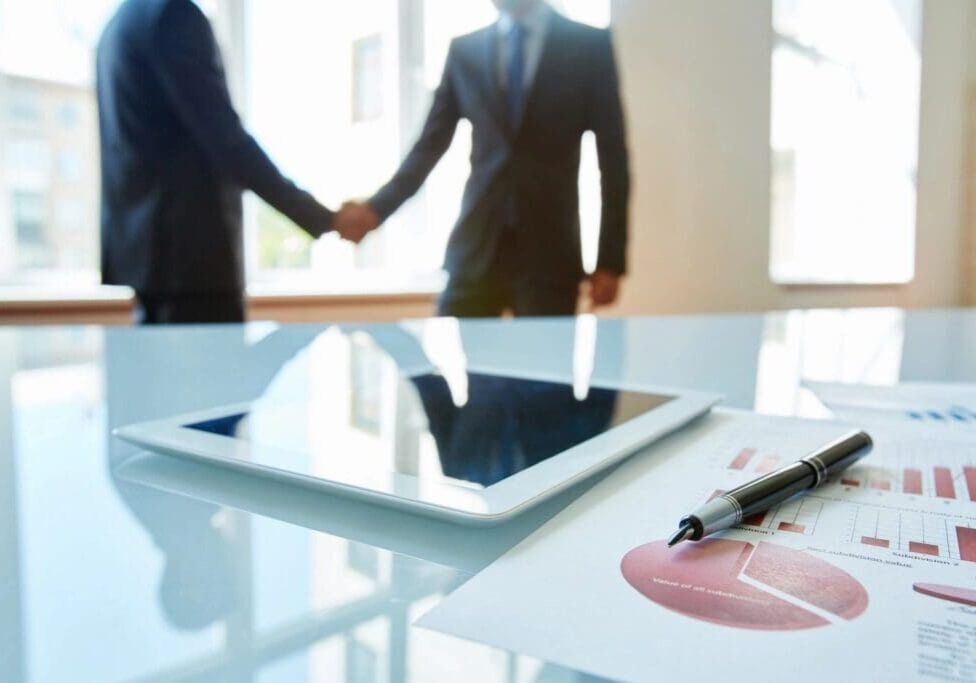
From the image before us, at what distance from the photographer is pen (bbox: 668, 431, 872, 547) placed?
24 centimetres

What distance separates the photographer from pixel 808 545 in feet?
0.78

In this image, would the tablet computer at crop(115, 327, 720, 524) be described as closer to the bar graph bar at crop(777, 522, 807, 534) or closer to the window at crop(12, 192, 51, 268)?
the bar graph bar at crop(777, 522, 807, 534)

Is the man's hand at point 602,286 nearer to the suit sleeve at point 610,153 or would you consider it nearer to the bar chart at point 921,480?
the suit sleeve at point 610,153

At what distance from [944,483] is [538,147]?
6.80 feet

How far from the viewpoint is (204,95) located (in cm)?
185

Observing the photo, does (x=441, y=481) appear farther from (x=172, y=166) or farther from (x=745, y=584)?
(x=172, y=166)

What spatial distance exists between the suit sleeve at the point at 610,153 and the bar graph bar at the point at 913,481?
2063 millimetres

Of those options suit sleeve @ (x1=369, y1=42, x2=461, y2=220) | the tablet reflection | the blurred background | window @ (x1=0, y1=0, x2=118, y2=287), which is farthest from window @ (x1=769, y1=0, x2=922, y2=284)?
the tablet reflection

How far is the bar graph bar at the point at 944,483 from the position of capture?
294 millimetres

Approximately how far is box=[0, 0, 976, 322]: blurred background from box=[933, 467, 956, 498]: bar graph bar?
2042mm

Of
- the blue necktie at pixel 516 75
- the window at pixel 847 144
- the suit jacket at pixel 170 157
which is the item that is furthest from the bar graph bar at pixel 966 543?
the window at pixel 847 144

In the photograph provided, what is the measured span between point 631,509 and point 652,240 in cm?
285

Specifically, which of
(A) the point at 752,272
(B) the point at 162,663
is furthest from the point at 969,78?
(B) the point at 162,663

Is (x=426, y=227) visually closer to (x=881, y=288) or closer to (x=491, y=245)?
(x=491, y=245)
